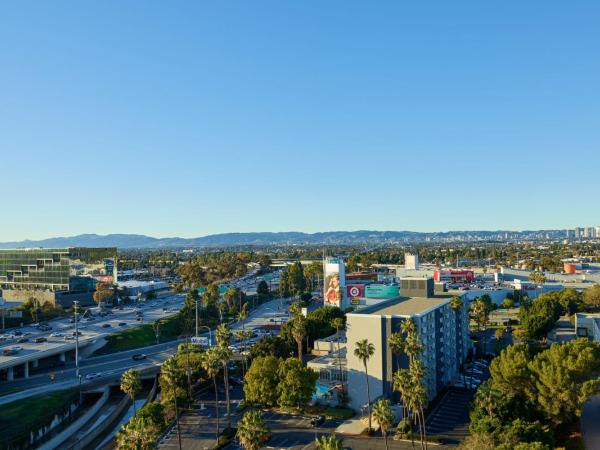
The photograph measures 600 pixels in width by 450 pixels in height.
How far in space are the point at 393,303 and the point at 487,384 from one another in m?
27.4

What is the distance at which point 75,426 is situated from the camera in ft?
241

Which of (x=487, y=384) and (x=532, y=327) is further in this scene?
(x=532, y=327)

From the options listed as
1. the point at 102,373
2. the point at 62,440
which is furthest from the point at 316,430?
the point at 102,373

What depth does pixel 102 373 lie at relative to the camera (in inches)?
3514

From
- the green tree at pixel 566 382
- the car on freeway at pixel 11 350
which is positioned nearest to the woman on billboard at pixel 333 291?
the car on freeway at pixel 11 350

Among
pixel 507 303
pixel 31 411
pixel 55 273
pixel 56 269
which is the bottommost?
pixel 31 411

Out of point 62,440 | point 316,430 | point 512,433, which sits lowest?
point 62,440

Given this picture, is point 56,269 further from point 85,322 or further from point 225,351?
point 225,351

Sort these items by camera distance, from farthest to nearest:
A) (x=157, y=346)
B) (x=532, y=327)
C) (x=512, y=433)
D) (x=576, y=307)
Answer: (x=576, y=307)
(x=157, y=346)
(x=532, y=327)
(x=512, y=433)

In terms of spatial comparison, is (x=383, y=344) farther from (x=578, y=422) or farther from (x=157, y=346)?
(x=157, y=346)

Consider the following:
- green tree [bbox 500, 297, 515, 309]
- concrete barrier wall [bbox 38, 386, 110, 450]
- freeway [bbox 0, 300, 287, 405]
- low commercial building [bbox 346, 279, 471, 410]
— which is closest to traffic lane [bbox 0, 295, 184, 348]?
freeway [bbox 0, 300, 287, 405]

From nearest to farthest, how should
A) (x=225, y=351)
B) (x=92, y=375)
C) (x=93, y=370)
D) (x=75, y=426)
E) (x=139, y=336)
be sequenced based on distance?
(x=225, y=351) < (x=75, y=426) < (x=92, y=375) < (x=93, y=370) < (x=139, y=336)

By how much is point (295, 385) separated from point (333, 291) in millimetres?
70425

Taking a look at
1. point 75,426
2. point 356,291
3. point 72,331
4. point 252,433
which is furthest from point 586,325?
point 72,331
